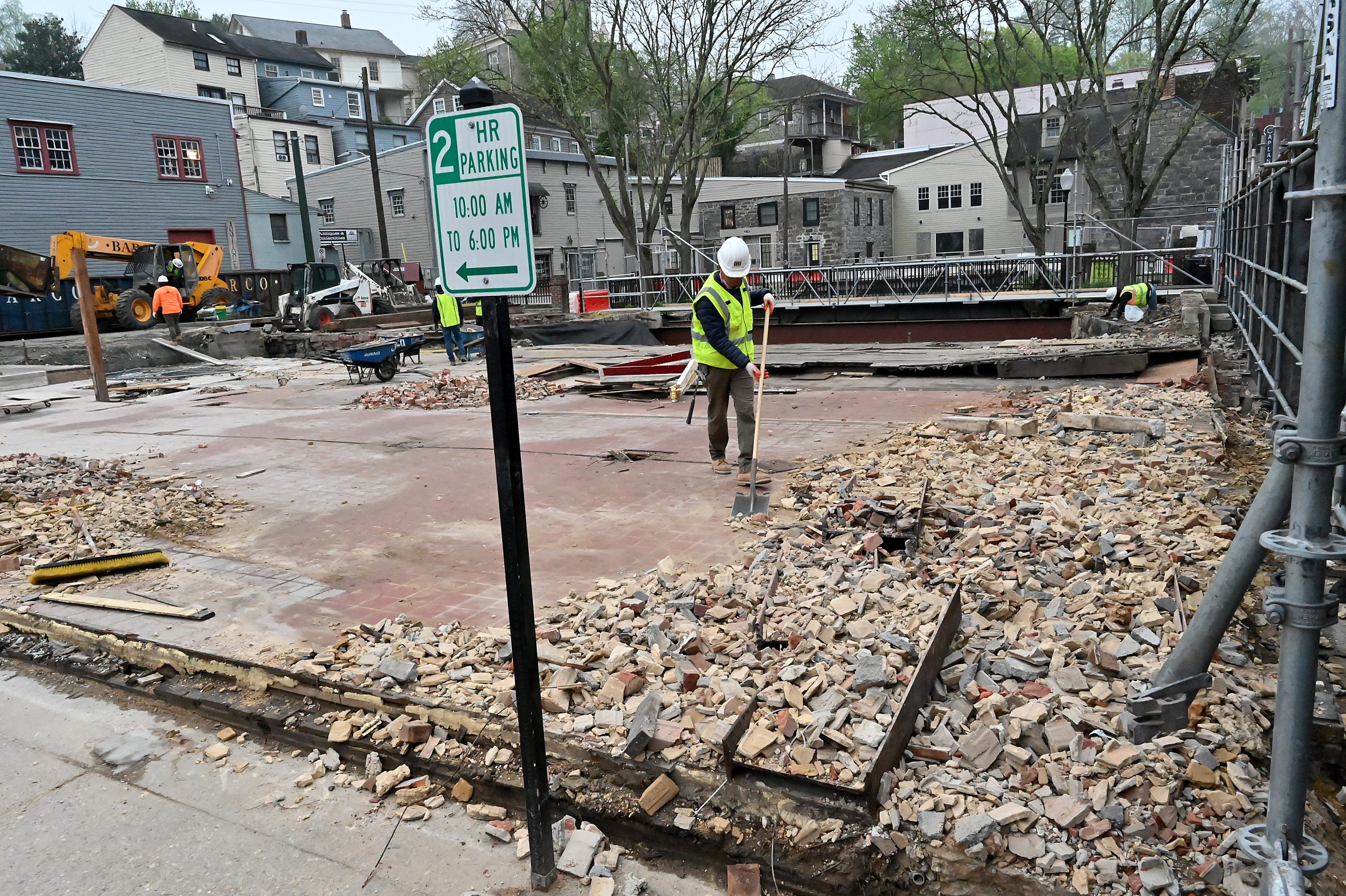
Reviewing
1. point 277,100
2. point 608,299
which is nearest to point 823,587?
point 608,299

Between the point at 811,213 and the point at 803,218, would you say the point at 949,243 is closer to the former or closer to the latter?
the point at 811,213

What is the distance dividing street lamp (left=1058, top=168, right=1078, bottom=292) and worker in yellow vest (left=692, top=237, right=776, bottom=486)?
56.5 feet

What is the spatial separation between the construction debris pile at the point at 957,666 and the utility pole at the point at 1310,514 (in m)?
0.46

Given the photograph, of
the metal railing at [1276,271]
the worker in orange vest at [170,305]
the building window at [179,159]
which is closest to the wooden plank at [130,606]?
the metal railing at [1276,271]

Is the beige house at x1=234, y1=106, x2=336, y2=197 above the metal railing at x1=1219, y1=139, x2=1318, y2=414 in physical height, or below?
above

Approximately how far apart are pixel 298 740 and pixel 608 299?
1102 inches

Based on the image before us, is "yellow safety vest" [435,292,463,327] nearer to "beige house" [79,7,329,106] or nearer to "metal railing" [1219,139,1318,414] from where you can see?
"metal railing" [1219,139,1318,414]


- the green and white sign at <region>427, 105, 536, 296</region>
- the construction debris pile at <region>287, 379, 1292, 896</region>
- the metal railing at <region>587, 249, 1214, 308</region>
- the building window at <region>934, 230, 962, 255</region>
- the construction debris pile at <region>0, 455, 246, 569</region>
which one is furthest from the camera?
the building window at <region>934, 230, 962, 255</region>

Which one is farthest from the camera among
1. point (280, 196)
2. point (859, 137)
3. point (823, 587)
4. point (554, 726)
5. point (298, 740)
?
point (859, 137)

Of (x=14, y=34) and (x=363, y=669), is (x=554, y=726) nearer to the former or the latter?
(x=363, y=669)

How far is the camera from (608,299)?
31.6 meters

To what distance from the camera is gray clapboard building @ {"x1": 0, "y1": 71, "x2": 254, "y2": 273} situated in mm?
32469

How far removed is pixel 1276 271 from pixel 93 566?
9.94 meters

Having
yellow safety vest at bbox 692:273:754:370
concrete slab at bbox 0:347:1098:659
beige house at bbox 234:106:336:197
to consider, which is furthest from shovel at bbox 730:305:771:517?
beige house at bbox 234:106:336:197
